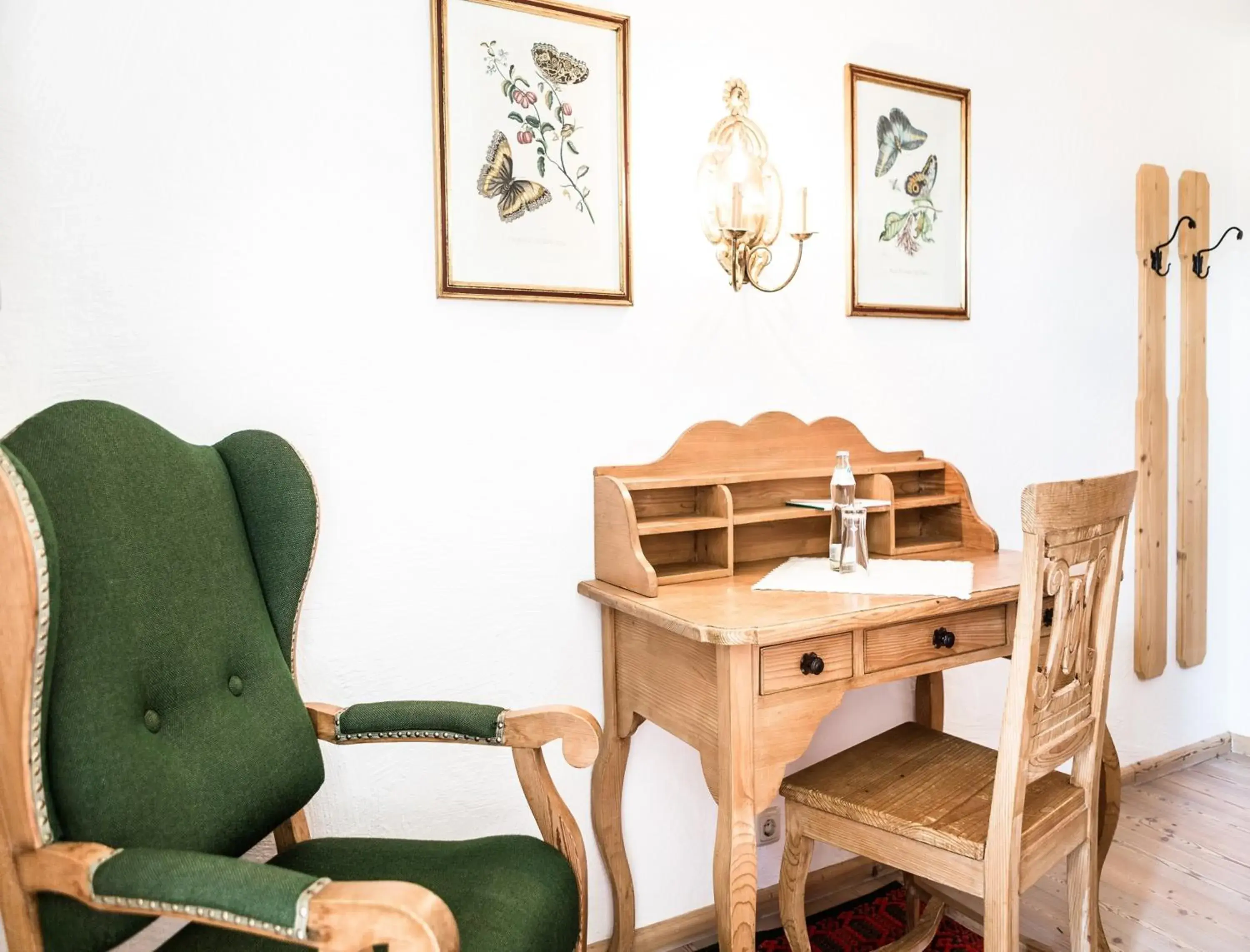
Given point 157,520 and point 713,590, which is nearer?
point 157,520

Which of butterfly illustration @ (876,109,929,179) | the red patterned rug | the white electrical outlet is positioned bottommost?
the red patterned rug

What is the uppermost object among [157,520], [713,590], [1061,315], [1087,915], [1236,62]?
[1236,62]

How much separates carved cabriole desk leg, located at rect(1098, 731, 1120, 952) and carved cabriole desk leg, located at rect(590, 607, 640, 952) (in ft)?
3.44

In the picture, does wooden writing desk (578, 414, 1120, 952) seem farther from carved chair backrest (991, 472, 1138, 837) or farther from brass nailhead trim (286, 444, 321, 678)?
brass nailhead trim (286, 444, 321, 678)

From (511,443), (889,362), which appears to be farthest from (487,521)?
(889,362)

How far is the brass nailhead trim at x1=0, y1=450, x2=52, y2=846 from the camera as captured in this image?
3.10ft

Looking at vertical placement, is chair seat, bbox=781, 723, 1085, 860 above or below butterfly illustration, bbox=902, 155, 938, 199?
below

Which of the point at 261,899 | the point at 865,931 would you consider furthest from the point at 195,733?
the point at 865,931

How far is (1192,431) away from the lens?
2957 millimetres

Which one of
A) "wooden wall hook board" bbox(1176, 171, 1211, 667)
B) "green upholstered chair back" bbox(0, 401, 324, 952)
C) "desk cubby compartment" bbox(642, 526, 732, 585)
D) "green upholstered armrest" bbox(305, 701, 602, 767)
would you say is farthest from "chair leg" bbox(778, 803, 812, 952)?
"wooden wall hook board" bbox(1176, 171, 1211, 667)

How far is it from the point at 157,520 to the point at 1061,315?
8.34 ft

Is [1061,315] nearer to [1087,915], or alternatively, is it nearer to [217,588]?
[1087,915]

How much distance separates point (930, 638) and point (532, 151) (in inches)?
50.4

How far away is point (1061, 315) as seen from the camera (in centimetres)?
267
